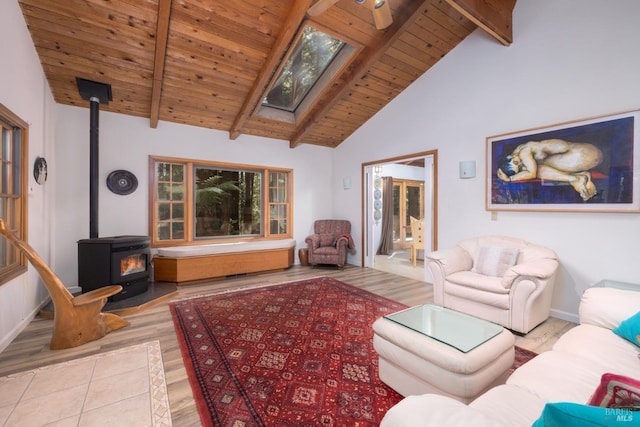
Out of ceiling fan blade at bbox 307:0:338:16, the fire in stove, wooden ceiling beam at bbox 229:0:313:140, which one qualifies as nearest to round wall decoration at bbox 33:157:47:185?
the fire in stove

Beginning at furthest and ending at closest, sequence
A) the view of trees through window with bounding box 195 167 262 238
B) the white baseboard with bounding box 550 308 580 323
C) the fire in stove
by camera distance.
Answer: the view of trees through window with bounding box 195 167 262 238
the fire in stove
the white baseboard with bounding box 550 308 580 323

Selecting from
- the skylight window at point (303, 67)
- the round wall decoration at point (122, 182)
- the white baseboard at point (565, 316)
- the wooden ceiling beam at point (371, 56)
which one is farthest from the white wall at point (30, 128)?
the white baseboard at point (565, 316)

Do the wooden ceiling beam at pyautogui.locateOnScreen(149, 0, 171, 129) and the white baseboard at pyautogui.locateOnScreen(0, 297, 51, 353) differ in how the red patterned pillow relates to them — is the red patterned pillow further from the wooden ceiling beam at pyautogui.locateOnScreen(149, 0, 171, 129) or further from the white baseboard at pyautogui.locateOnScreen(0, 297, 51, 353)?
the white baseboard at pyautogui.locateOnScreen(0, 297, 51, 353)

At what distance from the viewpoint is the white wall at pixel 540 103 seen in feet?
8.79

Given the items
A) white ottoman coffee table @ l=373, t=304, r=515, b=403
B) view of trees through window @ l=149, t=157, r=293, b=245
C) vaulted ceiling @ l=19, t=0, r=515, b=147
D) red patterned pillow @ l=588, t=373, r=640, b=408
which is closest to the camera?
red patterned pillow @ l=588, t=373, r=640, b=408

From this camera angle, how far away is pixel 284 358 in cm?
219

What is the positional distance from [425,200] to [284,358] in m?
3.42

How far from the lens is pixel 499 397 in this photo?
1124 millimetres

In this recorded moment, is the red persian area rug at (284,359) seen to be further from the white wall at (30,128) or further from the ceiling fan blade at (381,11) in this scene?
the ceiling fan blade at (381,11)

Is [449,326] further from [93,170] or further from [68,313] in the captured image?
[93,170]

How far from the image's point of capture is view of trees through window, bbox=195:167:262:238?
4941mm

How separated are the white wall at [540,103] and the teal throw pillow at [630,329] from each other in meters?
1.49

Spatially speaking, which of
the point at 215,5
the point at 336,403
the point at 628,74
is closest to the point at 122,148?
the point at 215,5

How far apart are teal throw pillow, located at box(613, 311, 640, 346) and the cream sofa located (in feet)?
0.11
